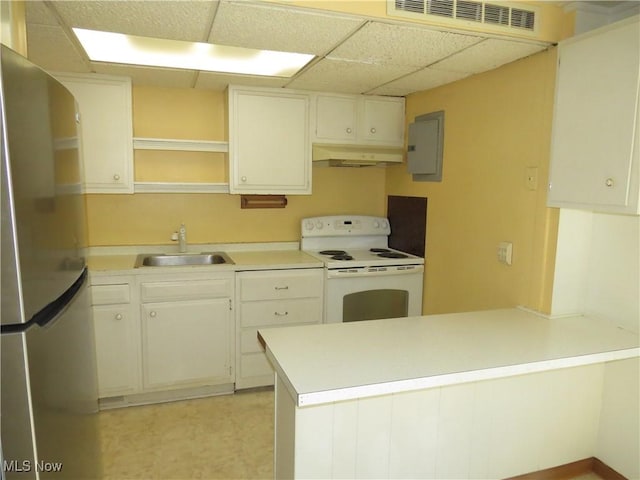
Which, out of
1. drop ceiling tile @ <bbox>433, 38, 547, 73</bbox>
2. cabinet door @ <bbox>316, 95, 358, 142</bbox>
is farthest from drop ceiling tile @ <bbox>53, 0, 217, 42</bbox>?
cabinet door @ <bbox>316, 95, 358, 142</bbox>

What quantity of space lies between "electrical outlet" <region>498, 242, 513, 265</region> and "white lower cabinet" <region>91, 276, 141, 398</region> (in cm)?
219

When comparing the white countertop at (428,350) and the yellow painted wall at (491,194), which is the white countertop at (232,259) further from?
the white countertop at (428,350)

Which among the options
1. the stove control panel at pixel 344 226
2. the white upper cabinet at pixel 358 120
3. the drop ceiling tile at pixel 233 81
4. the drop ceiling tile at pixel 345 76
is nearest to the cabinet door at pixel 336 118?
the white upper cabinet at pixel 358 120

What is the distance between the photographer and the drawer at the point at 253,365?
124 inches

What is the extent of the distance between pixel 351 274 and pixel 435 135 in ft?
3.61

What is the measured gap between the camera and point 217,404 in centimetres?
304

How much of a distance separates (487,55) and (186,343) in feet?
8.02

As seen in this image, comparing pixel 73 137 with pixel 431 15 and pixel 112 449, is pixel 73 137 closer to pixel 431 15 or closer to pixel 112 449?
pixel 431 15

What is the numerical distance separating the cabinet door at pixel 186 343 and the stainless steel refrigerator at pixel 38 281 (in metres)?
1.53

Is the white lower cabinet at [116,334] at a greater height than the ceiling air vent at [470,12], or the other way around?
the ceiling air vent at [470,12]

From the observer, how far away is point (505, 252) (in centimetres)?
250

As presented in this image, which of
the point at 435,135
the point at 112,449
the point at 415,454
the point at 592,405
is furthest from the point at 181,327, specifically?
the point at 592,405

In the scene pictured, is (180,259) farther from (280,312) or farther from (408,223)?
(408,223)

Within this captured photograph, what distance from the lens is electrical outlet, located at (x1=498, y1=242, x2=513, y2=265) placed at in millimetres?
2479
